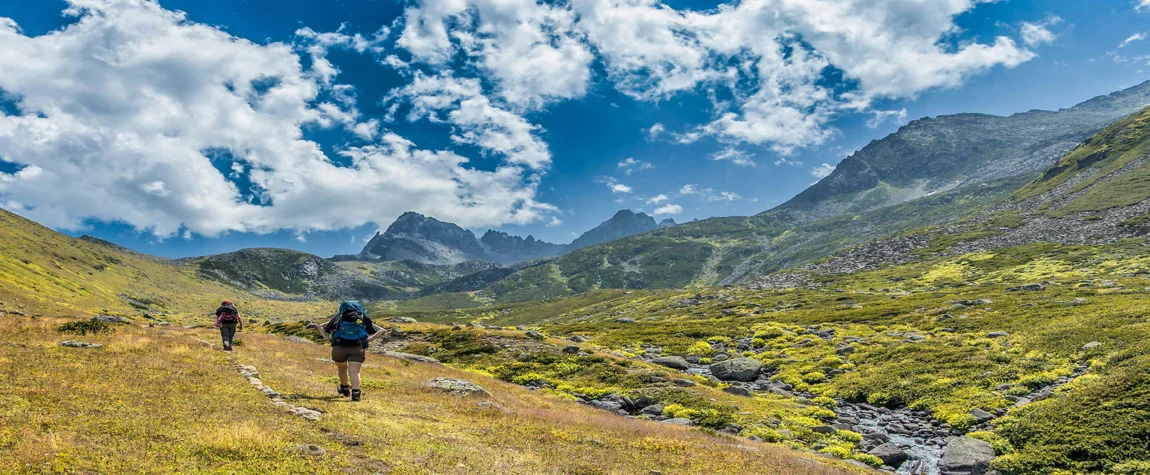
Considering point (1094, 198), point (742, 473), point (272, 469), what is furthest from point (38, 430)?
point (1094, 198)

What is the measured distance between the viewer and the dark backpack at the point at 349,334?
16125 millimetres

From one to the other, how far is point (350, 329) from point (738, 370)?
98.3ft

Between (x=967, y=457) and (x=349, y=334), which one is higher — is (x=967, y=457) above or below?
below

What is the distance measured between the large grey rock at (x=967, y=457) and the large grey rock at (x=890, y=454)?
125cm

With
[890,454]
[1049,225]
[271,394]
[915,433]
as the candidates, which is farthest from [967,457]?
[1049,225]

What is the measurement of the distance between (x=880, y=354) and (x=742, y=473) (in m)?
31.3

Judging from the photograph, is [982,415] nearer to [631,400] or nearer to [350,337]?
[631,400]

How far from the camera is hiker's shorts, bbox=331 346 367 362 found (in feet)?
53.2

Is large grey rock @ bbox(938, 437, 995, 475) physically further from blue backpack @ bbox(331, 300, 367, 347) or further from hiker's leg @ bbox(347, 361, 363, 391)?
blue backpack @ bbox(331, 300, 367, 347)

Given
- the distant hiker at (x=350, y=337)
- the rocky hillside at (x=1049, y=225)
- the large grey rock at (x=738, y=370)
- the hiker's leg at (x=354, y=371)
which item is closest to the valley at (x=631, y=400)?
the large grey rock at (x=738, y=370)

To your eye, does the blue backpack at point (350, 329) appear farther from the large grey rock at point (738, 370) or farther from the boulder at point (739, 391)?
the large grey rock at point (738, 370)

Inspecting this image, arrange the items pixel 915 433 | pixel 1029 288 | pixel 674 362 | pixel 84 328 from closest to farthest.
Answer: pixel 915 433, pixel 84 328, pixel 674 362, pixel 1029 288

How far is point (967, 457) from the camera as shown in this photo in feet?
59.3

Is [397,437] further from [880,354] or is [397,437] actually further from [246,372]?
[880,354]
